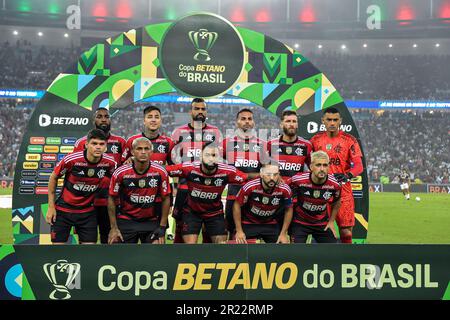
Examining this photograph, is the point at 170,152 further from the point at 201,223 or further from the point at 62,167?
the point at 62,167

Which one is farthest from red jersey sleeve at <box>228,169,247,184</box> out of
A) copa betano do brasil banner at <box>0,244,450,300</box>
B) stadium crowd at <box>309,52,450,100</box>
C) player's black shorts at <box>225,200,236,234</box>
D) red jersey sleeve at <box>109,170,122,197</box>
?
stadium crowd at <box>309,52,450,100</box>

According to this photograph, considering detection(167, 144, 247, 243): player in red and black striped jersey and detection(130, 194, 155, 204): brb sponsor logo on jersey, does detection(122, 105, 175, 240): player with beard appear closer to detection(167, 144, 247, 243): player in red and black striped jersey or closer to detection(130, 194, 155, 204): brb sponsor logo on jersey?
detection(167, 144, 247, 243): player in red and black striped jersey

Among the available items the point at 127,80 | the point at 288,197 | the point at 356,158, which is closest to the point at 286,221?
the point at 288,197

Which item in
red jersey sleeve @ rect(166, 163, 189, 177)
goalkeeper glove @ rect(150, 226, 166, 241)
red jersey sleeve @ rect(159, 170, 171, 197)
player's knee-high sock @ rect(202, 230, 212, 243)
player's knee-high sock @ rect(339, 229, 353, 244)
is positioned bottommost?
player's knee-high sock @ rect(339, 229, 353, 244)

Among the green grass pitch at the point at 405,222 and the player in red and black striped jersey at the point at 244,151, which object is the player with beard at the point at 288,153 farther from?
the green grass pitch at the point at 405,222

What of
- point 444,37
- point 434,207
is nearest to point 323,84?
point 434,207

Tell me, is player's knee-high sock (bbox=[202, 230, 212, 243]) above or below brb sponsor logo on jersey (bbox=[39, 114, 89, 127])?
below

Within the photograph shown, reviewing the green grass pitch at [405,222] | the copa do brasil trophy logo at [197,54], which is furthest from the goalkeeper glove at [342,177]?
the green grass pitch at [405,222]

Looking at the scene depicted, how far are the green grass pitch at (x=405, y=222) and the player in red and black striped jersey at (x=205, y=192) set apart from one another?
210 inches

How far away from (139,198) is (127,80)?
102 inches

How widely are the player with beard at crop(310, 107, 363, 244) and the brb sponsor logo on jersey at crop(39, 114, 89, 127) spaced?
3.55 meters

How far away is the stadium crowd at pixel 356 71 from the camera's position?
41.7 m

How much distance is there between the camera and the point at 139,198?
7.23m

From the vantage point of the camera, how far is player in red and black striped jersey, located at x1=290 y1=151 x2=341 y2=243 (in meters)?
7.58
